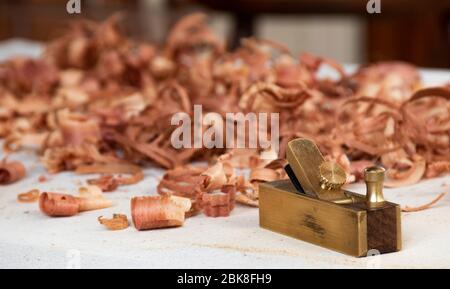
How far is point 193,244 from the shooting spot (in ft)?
2.65

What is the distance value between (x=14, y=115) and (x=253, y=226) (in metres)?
0.64

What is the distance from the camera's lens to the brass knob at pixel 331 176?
0.77 m

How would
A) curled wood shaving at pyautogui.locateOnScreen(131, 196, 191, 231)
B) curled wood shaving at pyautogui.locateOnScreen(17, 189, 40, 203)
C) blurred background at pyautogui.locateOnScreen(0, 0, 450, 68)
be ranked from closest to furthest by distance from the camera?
curled wood shaving at pyautogui.locateOnScreen(131, 196, 191, 231) < curled wood shaving at pyautogui.locateOnScreen(17, 189, 40, 203) < blurred background at pyautogui.locateOnScreen(0, 0, 450, 68)

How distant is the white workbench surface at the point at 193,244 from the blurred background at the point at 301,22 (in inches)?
52.9

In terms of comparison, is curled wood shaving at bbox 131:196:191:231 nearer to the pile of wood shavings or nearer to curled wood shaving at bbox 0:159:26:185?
the pile of wood shavings

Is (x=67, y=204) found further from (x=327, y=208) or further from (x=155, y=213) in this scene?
(x=327, y=208)

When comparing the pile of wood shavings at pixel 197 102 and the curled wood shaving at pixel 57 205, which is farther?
the pile of wood shavings at pixel 197 102

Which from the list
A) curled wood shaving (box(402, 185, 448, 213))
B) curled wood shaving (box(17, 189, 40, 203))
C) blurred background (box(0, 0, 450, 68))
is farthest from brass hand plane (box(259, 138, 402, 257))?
blurred background (box(0, 0, 450, 68))

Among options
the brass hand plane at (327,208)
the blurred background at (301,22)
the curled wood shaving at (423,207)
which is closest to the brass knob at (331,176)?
the brass hand plane at (327,208)

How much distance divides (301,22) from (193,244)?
3.31 metres

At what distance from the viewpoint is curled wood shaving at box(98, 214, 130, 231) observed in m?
0.86

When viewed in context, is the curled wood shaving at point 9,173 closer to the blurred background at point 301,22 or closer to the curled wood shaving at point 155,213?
the curled wood shaving at point 155,213

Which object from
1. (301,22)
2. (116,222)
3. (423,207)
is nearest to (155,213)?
(116,222)
